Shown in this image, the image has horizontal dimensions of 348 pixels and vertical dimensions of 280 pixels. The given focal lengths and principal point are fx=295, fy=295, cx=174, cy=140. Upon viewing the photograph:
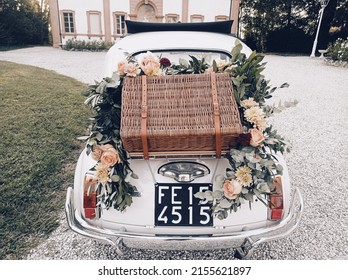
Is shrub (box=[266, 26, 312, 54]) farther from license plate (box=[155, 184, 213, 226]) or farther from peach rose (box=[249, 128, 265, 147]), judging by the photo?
license plate (box=[155, 184, 213, 226])

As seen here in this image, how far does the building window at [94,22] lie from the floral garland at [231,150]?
21.6m

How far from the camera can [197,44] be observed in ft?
9.89

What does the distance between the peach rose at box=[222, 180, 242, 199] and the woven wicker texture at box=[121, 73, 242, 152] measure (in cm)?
24

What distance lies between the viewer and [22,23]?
22.4 m

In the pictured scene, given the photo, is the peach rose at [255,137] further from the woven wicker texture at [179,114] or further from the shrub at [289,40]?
the shrub at [289,40]

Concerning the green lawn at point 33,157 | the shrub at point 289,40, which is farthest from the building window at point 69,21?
the green lawn at point 33,157

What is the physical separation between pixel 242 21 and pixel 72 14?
1356 centimetres

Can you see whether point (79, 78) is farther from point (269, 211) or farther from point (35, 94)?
point (269, 211)

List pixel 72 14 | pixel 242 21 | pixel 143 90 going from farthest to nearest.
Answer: pixel 242 21, pixel 72 14, pixel 143 90

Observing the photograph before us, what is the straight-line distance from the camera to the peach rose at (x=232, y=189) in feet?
6.29

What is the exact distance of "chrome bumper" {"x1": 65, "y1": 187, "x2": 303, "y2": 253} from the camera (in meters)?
2.03

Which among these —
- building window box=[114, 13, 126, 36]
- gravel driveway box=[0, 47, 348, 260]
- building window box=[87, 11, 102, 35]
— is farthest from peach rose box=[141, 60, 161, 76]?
building window box=[87, 11, 102, 35]

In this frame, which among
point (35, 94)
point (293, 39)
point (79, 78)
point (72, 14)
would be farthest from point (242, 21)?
point (35, 94)

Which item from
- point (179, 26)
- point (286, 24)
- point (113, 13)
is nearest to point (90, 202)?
point (179, 26)
